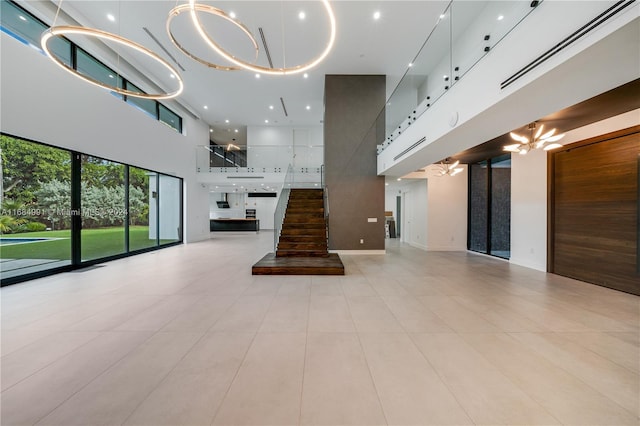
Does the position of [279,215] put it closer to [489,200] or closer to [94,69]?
[94,69]

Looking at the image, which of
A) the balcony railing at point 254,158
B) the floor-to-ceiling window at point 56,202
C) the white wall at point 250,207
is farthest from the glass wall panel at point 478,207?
the white wall at point 250,207

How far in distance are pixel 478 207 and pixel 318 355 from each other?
9560 millimetres

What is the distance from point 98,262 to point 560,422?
32.2ft

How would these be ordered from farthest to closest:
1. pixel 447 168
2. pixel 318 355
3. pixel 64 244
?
pixel 447 168
pixel 64 244
pixel 318 355

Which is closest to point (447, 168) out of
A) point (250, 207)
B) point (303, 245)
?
point (303, 245)

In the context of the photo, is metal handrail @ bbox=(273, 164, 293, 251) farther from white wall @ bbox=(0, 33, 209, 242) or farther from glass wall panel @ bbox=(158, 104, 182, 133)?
glass wall panel @ bbox=(158, 104, 182, 133)

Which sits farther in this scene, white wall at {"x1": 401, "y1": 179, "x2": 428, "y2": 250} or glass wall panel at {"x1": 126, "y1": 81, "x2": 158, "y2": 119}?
white wall at {"x1": 401, "y1": 179, "x2": 428, "y2": 250}

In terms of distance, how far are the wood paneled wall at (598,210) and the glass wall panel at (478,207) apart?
305 cm

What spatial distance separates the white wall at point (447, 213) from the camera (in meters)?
9.73

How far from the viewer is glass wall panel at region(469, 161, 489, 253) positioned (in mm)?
9156

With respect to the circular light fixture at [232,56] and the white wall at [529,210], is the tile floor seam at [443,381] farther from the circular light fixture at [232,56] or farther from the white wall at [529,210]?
the white wall at [529,210]

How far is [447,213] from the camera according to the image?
9781 mm

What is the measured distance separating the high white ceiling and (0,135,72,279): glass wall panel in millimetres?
3615

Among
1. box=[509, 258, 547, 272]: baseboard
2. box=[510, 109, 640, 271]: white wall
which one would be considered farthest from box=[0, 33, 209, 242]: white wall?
box=[509, 258, 547, 272]: baseboard
